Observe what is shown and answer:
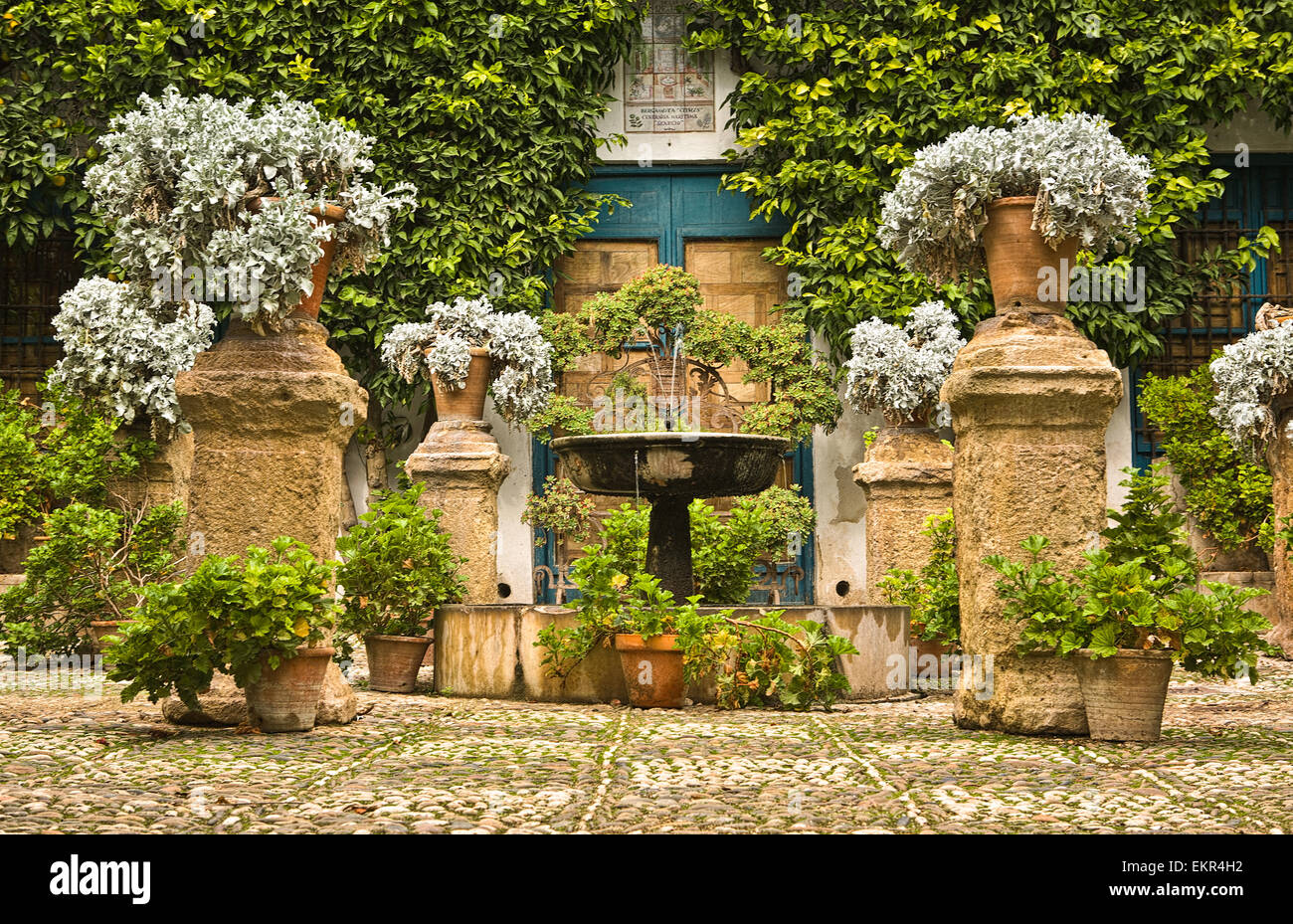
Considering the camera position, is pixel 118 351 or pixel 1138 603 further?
pixel 118 351

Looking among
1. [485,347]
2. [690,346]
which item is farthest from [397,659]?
[690,346]

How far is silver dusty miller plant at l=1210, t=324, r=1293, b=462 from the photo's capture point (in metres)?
8.29


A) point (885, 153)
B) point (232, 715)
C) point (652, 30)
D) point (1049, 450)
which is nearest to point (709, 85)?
point (652, 30)

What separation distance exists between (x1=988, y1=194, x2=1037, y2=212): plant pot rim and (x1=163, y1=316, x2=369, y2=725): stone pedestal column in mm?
2693

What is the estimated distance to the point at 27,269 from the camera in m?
11.1

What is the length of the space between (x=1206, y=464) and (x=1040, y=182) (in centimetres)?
572

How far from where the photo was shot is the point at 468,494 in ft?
27.6

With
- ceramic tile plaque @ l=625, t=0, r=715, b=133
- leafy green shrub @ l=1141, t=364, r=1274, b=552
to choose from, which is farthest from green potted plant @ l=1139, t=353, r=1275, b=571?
ceramic tile plaque @ l=625, t=0, r=715, b=133

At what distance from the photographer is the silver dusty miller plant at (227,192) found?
205 inches

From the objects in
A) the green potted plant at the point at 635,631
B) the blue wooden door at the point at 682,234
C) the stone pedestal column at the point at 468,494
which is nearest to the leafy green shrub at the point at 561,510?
the blue wooden door at the point at 682,234

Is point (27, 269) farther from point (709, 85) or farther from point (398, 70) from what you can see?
point (709, 85)

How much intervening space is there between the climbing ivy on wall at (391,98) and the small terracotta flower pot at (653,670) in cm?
500

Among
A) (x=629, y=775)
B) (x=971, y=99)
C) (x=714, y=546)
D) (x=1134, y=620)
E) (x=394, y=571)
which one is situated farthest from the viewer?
(x=971, y=99)

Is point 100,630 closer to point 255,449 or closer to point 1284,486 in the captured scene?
point 255,449
